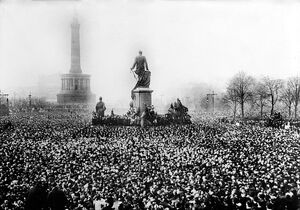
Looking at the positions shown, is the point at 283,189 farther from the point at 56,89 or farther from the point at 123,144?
the point at 56,89

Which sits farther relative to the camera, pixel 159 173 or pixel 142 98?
pixel 142 98

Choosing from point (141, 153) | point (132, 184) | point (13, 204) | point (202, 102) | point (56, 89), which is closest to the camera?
point (13, 204)

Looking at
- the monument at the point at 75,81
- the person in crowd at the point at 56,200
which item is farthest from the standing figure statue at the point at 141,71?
the monument at the point at 75,81

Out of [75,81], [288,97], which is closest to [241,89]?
[288,97]

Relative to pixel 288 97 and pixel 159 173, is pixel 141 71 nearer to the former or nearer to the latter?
pixel 159 173

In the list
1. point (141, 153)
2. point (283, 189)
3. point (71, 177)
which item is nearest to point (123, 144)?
point (141, 153)

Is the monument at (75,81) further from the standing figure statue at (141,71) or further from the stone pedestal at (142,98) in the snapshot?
the stone pedestal at (142,98)
